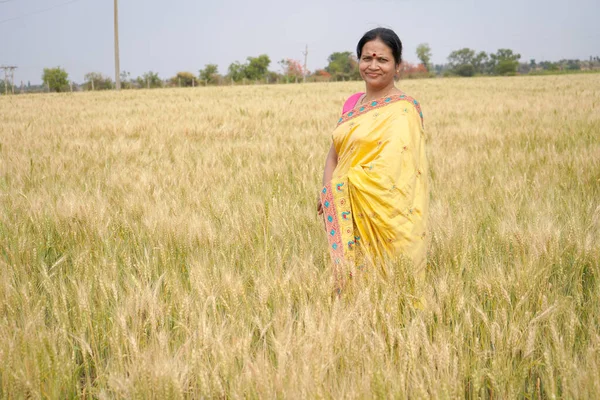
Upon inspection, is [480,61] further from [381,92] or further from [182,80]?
[381,92]

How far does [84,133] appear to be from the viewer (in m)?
5.96

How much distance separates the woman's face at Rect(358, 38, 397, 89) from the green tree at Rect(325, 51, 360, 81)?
158ft

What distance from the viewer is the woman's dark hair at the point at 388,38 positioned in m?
1.88

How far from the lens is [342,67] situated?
8519 cm

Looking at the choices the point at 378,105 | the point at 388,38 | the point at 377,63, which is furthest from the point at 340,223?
the point at 388,38

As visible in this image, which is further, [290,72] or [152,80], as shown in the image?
[290,72]

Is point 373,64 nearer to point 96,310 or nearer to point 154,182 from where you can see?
point 96,310

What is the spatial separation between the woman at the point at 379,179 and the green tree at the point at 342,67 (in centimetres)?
4819

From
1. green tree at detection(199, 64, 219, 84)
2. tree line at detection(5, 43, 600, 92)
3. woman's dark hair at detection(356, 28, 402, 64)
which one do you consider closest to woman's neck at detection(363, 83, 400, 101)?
woman's dark hair at detection(356, 28, 402, 64)

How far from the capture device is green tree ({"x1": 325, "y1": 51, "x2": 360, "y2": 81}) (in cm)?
6327

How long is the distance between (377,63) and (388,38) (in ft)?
0.38

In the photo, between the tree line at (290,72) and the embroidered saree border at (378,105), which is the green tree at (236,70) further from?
the embroidered saree border at (378,105)

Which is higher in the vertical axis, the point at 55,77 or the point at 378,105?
the point at 55,77

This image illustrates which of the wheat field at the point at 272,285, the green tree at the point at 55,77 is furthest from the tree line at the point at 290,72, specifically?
the wheat field at the point at 272,285
